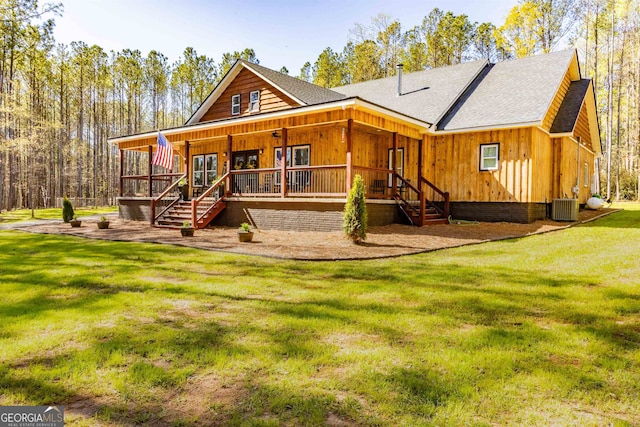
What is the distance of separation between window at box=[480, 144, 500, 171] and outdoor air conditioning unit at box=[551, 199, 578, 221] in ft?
9.79

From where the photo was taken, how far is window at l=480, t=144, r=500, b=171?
47.4ft

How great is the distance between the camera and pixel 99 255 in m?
7.84

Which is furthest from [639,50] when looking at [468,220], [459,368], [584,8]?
[459,368]

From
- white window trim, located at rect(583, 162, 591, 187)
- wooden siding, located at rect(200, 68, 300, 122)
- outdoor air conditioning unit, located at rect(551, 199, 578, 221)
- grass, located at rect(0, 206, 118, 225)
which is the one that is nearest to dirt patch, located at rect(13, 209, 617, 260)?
outdoor air conditioning unit, located at rect(551, 199, 578, 221)

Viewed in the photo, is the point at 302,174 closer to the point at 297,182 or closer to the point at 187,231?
the point at 297,182

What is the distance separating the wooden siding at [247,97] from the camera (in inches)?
648

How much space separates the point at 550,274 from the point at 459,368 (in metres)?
3.91

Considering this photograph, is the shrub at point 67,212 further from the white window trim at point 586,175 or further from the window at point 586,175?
the window at point 586,175

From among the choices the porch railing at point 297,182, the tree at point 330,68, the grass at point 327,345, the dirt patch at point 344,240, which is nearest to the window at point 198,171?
the porch railing at point 297,182

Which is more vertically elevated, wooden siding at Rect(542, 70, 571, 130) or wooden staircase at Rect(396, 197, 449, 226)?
wooden siding at Rect(542, 70, 571, 130)

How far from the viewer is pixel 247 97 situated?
1773cm

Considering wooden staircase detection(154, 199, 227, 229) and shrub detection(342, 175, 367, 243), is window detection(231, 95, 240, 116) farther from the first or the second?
shrub detection(342, 175, 367, 243)

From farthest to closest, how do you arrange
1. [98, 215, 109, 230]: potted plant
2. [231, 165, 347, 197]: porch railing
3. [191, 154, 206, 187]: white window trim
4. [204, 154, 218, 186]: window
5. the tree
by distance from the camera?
the tree
[191, 154, 206, 187]: white window trim
[204, 154, 218, 186]: window
[231, 165, 347, 197]: porch railing
[98, 215, 109, 230]: potted plant

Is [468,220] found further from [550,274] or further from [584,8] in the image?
[584,8]
